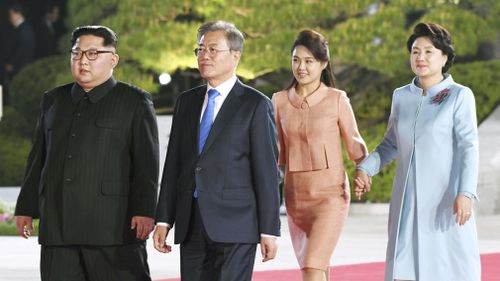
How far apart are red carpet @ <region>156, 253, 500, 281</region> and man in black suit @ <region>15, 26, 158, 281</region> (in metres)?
4.04

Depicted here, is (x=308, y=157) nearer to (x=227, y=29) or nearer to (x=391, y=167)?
(x=227, y=29)

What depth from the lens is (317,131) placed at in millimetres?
7980

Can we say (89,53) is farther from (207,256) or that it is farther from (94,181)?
(207,256)

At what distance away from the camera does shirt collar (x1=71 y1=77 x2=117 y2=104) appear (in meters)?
6.80

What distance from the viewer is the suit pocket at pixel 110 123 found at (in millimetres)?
6715

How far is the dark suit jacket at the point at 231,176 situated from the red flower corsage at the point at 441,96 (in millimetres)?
1004

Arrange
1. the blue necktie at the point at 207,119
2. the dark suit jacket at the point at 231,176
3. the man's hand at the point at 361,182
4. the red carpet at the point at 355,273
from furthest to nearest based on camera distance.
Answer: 1. the red carpet at the point at 355,273
2. the man's hand at the point at 361,182
3. the blue necktie at the point at 207,119
4. the dark suit jacket at the point at 231,176

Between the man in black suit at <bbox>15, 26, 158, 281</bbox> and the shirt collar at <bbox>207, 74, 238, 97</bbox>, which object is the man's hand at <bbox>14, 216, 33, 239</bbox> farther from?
the shirt collar at <bbox>207, 74, 238, 97</bbox>

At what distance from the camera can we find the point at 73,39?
267 inches

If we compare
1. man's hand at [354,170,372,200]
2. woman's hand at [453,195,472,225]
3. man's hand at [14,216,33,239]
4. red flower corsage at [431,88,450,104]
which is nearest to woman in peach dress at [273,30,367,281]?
man's hand at [354,170,372,200]

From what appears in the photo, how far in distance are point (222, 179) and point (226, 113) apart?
1.01 feet

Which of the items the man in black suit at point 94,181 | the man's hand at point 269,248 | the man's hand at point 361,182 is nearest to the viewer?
the man's hand at point 269,248

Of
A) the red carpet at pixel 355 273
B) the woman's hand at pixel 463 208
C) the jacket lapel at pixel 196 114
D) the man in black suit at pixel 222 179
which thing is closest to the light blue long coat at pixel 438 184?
the woman's hand at pixel 463 208

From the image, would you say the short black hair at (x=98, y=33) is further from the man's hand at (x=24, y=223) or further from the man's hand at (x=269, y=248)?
the man's hand at (x=269, y=248)
